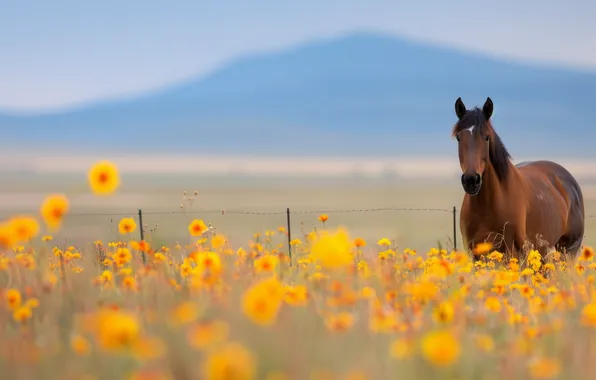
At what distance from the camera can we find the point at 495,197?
9.16 metres

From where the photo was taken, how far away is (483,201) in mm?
9164

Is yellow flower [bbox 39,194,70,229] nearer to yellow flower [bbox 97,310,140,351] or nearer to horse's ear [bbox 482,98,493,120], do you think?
yellow flower [bbox 97,310,140,351]

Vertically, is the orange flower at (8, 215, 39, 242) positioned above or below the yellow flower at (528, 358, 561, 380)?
above

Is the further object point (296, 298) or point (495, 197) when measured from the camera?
point (495, 197)

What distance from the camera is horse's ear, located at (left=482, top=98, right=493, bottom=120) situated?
8984mm

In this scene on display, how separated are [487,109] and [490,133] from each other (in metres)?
0.35

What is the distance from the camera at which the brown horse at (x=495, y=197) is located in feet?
28.1

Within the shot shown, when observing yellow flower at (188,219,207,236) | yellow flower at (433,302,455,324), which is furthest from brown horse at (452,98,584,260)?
yellow flower at (433,302,455,324)

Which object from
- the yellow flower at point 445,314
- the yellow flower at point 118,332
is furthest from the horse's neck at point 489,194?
the yellow flower at point 118,332

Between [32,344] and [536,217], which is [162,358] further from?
[536,217]

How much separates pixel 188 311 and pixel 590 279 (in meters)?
3.87

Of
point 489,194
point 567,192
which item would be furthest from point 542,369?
point 567,192

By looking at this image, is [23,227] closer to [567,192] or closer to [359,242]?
[359,242]

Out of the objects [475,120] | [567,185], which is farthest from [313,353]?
[567,185]
